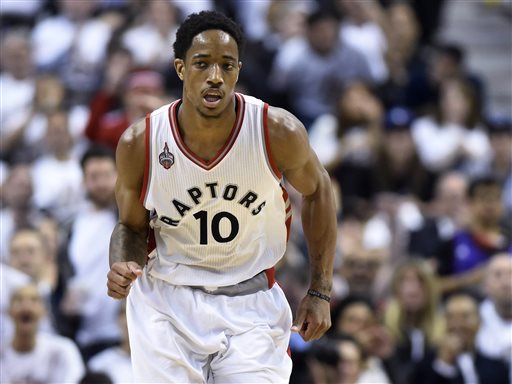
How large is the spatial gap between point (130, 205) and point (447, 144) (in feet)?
22.0

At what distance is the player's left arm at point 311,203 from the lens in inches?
203

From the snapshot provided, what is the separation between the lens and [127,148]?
511cm

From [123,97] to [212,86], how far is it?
6.05 metres

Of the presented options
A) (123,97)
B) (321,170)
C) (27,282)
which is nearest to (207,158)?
(321,170)

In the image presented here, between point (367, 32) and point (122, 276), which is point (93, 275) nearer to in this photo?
point (122, 276)

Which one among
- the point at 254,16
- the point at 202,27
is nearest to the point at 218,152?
the point at 202,27

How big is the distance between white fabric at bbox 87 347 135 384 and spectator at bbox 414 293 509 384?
81.4 inches

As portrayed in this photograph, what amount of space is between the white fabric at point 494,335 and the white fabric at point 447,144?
2.60 meters

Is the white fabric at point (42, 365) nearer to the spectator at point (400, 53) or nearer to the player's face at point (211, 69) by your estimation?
the player's face at point (211, 69)

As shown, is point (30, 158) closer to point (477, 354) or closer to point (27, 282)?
point (27, 282)

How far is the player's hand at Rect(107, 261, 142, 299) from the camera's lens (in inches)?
191

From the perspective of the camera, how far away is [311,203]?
545cm

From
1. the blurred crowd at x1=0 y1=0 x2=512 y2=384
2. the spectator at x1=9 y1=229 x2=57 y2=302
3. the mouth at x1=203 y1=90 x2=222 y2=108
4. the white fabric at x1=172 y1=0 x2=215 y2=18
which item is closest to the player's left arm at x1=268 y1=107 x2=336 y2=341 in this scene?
the mouth at x1=203 y1=90 x2=222 y2=108

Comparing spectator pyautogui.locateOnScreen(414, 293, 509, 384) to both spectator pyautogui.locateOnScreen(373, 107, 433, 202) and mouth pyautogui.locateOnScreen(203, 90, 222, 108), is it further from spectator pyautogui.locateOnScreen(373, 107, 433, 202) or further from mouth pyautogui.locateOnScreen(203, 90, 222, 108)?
mouth pyautogui.locateOnScreen(203, 90, 222, 108)
